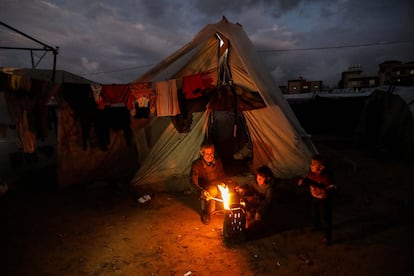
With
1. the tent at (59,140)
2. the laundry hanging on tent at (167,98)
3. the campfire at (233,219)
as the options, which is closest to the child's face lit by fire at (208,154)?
the campfire at (233,219)

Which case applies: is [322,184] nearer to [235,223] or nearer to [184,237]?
[235,223]

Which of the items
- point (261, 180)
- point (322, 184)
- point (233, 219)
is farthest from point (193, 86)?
point (322, 184)

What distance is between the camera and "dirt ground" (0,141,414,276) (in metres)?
3.67

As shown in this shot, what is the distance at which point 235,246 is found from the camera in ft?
13.6

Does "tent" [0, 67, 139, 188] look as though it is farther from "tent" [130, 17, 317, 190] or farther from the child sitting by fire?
the child sitting by fire

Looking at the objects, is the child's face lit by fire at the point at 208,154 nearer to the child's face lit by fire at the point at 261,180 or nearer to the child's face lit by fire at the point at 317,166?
the child's face lit by fire at the point at 261,180

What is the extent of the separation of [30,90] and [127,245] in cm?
436

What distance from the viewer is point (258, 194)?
4.75m

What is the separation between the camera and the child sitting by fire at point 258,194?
457 centimetres

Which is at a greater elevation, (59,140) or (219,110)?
(219,110)

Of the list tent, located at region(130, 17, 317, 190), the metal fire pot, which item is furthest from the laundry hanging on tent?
the metal fire pot

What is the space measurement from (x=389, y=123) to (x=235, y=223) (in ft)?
35.1

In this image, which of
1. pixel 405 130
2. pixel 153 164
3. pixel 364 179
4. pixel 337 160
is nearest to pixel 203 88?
pixel 153 164

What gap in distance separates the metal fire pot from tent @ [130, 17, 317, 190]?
288 cm
